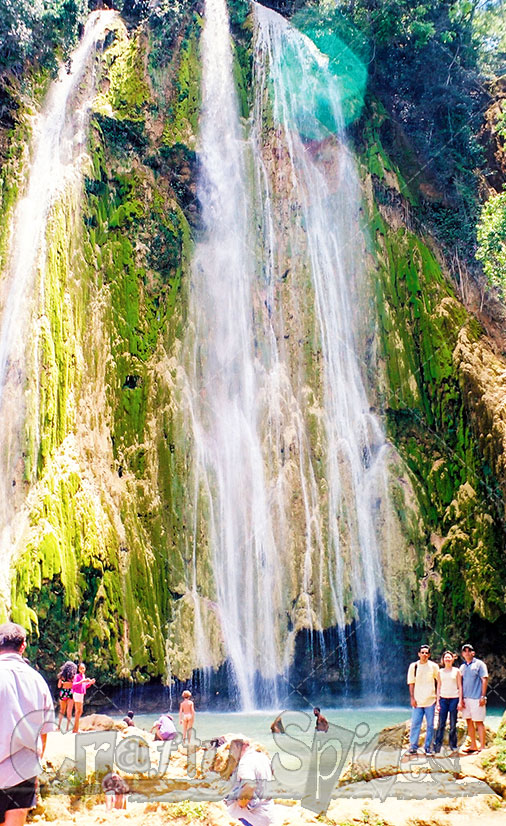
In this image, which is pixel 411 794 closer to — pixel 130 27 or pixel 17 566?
pixel 17 566

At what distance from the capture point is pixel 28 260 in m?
15.0

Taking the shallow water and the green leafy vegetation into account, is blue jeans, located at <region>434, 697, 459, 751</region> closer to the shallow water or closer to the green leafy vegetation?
the shallow water

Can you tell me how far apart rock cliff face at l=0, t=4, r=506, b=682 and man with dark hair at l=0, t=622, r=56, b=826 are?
8857 millimetres

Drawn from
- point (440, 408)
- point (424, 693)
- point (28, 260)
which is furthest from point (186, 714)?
point (28, 260)

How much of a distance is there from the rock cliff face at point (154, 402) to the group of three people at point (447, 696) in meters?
7.08

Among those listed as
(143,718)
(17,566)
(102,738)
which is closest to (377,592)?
(143,718)

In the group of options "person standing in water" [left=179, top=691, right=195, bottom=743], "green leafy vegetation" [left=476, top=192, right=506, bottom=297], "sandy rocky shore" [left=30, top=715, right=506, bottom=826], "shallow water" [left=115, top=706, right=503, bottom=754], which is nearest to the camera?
"sandy rocky shore" [left=30, top=715, right=506, bottom=826]

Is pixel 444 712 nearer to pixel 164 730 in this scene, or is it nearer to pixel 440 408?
pixel 164 730

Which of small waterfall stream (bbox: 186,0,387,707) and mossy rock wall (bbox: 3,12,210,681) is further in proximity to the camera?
small waterfall stream (bbox: 186,0,387,707)

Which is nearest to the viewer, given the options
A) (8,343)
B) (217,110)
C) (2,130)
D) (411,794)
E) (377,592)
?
(411,794)

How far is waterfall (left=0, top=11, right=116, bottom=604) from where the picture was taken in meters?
13.2

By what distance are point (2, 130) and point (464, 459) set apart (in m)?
12.5

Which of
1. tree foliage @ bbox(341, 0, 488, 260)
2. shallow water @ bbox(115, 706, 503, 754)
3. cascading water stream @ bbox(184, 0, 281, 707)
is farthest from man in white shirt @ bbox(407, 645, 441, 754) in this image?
tree foliage @ bbox(341, 0, 488, 260)

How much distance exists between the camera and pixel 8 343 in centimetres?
1418
